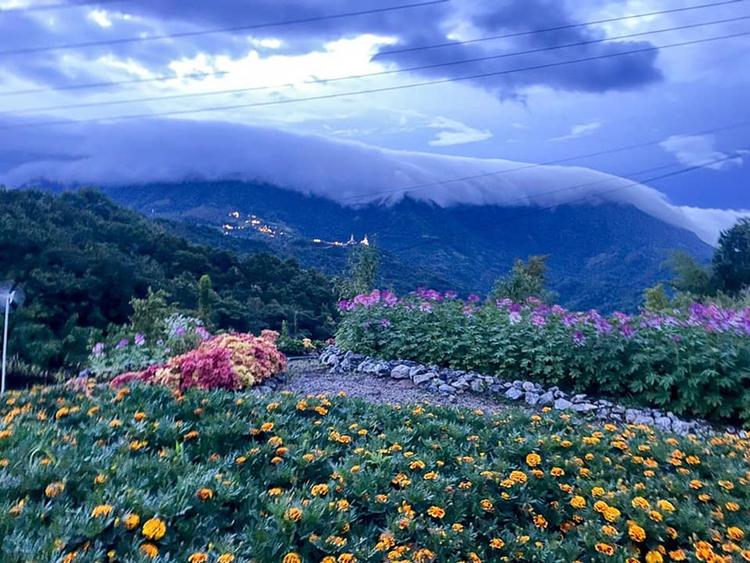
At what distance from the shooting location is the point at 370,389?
5297 mm

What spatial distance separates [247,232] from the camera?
32.5 metres

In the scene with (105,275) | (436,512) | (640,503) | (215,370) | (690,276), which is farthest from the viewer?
(690,276)

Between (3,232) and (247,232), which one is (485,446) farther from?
(247,232)

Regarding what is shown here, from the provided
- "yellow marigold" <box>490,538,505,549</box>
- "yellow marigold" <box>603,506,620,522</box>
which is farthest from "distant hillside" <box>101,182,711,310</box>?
"yellow marigold" <box>490,538,505,549</box>

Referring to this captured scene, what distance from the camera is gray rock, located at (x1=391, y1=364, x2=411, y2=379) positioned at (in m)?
5.80

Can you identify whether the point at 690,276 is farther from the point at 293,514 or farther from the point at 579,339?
the point at 293,514

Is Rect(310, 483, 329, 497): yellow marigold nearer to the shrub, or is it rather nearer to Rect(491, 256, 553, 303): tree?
the shrub

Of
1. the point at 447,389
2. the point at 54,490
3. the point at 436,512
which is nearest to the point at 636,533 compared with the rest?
the point at 436,512

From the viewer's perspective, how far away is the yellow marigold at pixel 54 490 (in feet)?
5.99

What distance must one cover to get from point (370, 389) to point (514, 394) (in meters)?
1.36

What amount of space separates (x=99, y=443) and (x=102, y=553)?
0.91 metres

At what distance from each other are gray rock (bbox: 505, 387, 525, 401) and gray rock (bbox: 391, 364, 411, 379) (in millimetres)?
1072

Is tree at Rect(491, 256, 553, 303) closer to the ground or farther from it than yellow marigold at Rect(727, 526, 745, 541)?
closer to the ground

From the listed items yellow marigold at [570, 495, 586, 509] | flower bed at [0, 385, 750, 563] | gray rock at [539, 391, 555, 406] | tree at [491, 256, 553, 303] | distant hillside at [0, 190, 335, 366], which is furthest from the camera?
tree at [491, 256, 553, 303]
